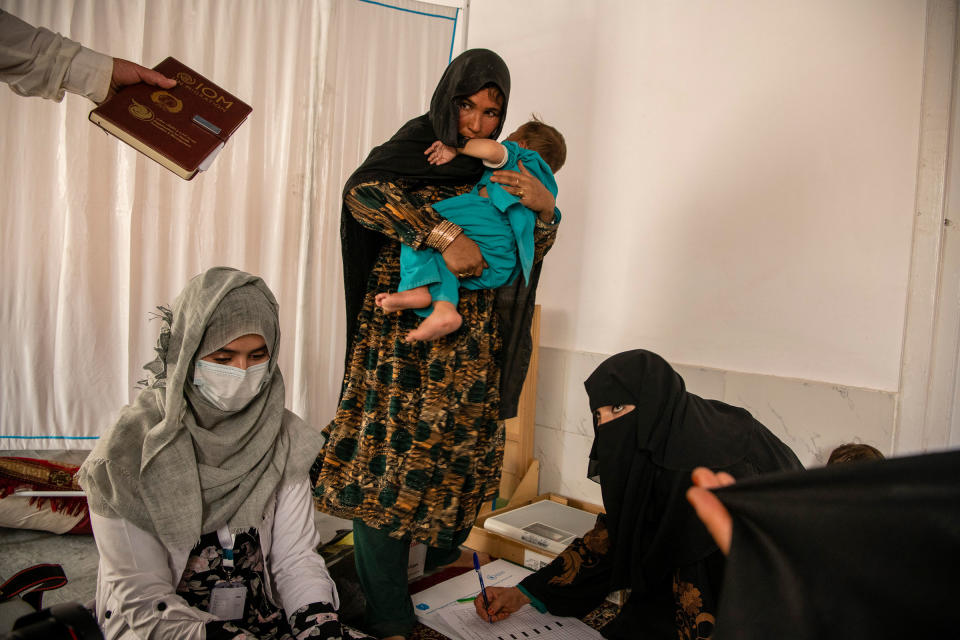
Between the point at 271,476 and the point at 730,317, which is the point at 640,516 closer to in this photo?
the point at 271,476

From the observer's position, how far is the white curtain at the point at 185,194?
93.7 inches

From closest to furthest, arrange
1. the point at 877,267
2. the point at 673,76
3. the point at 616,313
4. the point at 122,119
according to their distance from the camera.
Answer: the point at 122,119 < the point at 877,267 < the point at 673,76 < the point at 616,313

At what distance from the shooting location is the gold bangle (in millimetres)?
1399

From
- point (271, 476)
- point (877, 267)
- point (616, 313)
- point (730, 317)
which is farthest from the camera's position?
point (616, 313)

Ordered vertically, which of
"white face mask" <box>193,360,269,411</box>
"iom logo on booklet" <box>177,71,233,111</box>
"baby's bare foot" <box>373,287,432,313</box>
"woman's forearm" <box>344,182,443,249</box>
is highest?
"iom logo on booklet" <box>177,71,233,111</box>

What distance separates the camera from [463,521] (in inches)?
60.1

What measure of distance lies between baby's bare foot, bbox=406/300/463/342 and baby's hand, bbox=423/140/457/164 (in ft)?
1.17

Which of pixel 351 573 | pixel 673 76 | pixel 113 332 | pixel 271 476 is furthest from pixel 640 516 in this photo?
pixel 113 332

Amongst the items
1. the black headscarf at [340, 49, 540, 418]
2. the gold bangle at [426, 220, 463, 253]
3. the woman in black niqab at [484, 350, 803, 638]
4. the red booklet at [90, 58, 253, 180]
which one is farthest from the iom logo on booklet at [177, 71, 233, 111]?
the woman in black niqab at [484, 350, 803, 638]

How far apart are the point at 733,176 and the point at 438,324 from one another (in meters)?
1.42

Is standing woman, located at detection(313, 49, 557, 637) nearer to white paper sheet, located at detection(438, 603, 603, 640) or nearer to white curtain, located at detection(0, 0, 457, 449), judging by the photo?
white paper sheet, located at detection(438, 603, 603, 640)

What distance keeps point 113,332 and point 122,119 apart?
129 centimetres

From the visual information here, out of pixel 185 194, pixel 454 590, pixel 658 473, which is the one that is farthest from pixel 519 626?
pixel 185 194

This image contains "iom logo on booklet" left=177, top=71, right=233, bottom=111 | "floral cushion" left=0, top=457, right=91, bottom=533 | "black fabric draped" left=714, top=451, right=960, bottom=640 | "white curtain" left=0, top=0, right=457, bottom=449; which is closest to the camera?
"black fabric draped" left=714, top=451, right=960, bottom=640
